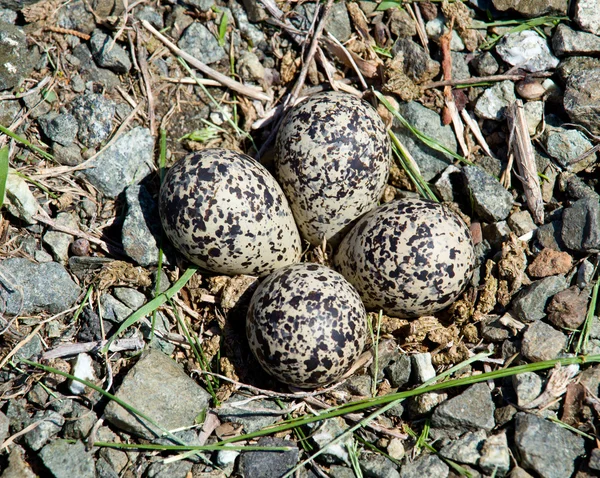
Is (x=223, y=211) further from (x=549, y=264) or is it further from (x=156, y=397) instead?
(x=549, y=264)

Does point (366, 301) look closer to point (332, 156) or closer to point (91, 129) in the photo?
point (332, 156)

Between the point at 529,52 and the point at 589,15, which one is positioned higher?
the point at 589,15

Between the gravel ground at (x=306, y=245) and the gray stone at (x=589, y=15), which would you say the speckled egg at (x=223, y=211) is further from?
the gray stone at (x=589, y=15)

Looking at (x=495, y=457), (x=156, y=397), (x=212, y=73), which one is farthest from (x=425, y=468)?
(x=212, y=73)

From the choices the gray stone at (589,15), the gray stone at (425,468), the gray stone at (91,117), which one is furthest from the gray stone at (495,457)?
the gray stone at (91,117)

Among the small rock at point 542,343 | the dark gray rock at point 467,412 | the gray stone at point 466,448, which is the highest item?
the small rock at point 542,343

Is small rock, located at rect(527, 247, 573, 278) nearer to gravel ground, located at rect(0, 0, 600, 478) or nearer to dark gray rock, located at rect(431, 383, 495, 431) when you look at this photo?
gravel ground, located at rect(0, 0, 600, 478)

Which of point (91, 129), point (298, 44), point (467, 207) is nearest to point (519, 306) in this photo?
point (467, 207)
